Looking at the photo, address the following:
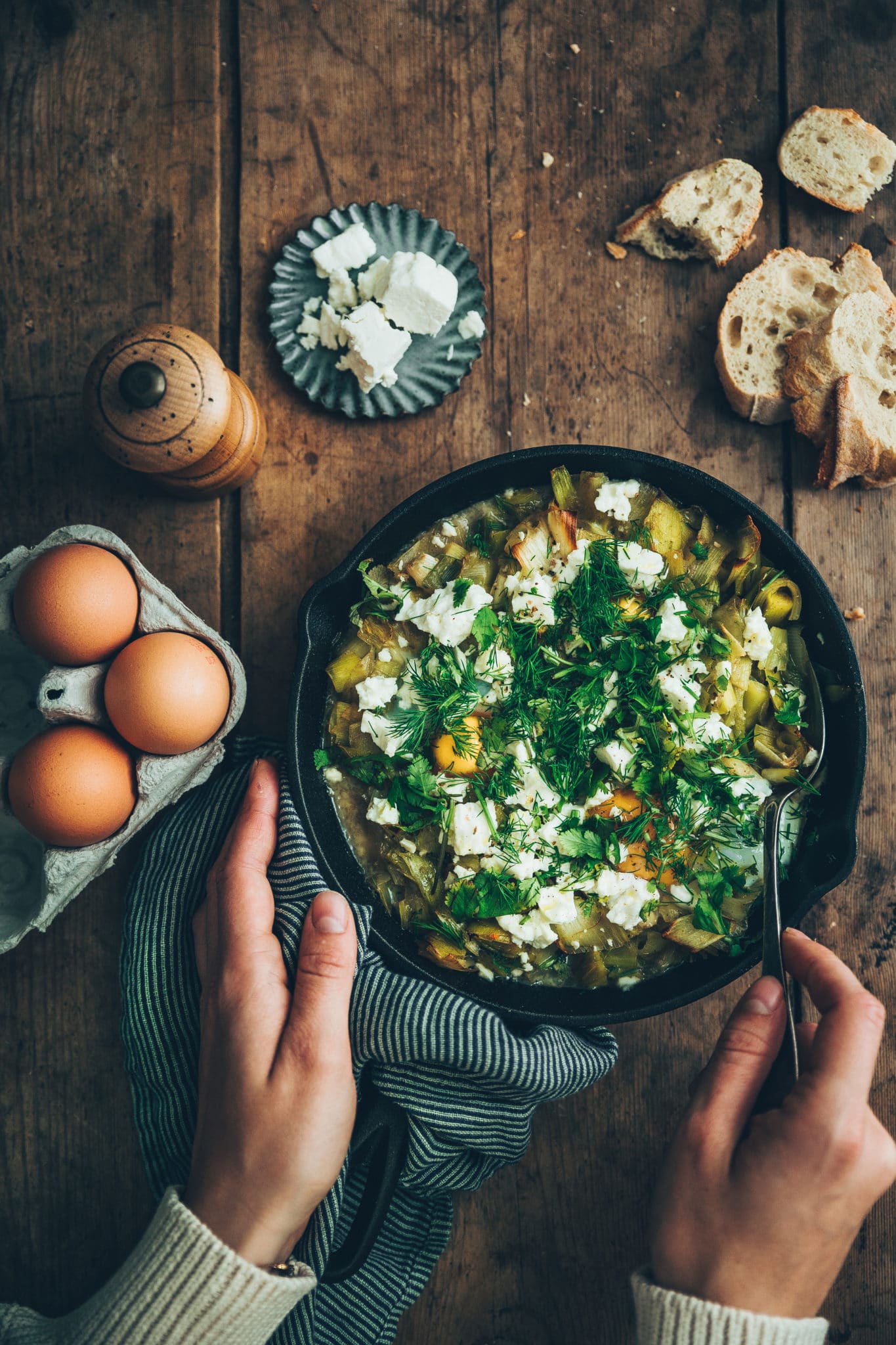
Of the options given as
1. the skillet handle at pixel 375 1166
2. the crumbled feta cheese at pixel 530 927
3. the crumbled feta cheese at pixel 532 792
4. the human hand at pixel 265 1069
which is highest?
the crumbled feta cheese at pixel 532 792

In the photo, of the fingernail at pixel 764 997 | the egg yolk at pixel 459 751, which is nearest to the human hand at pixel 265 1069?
the egg yolk at pixel 459 751

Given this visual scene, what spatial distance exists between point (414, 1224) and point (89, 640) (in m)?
1.59

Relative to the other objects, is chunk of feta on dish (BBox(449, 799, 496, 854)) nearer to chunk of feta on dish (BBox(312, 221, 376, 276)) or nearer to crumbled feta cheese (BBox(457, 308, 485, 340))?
crumbled feta cheese (BBox(457, 308, 485, 340))

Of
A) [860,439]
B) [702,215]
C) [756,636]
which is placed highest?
[702,215]

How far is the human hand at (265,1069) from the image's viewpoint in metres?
1.77

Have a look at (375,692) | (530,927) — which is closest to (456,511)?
(375,692)

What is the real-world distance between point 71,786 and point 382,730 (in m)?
0.65

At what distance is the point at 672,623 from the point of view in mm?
1893

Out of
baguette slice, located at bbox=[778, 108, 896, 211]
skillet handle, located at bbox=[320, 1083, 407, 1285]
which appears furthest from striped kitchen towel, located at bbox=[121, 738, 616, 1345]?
baguette slice, located at bbox=[778, 108, 896, 211]

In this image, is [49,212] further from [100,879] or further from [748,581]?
[748,581]

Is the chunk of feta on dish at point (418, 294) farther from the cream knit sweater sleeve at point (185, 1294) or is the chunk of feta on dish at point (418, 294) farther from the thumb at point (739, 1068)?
the cream knit sweater sleeve at point (185, 1294)

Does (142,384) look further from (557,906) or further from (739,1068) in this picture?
(739,1068)

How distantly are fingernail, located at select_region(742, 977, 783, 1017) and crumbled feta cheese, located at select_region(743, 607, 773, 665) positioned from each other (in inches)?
26.9

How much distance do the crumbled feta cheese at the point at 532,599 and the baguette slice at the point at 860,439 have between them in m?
0.83
